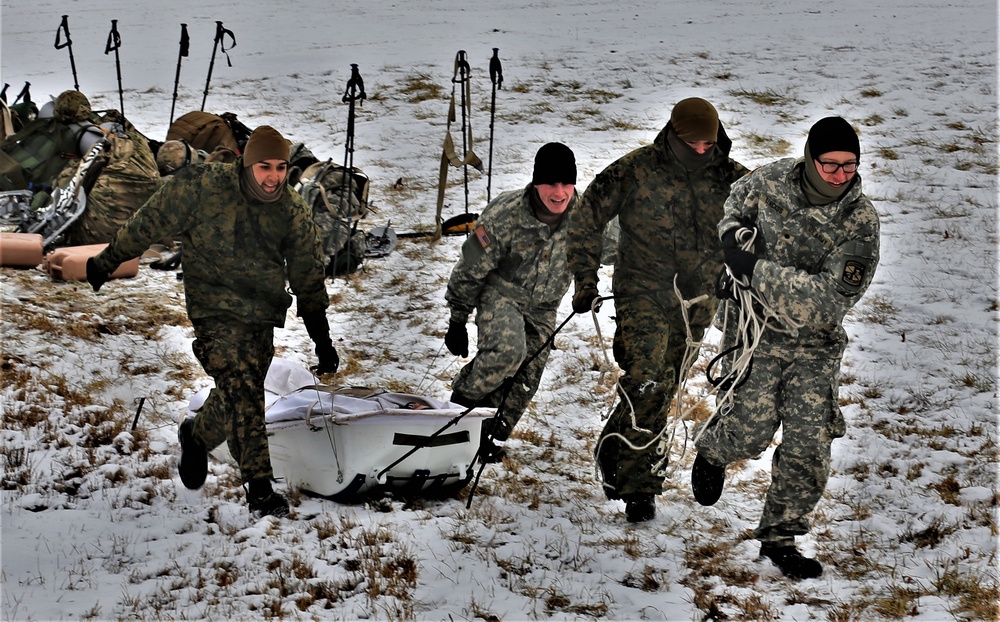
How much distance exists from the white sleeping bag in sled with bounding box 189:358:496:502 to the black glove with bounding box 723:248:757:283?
174cm

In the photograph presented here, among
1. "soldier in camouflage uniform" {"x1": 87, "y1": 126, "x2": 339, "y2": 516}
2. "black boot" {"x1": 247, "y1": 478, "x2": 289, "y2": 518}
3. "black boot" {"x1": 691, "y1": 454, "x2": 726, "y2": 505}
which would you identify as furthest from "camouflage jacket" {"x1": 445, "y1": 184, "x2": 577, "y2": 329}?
"black boot" {"x1": 247, "y1": 478, "x2": 289, "y2": 518}

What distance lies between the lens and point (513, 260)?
22.0 ft

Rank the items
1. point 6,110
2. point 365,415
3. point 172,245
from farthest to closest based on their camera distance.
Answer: point 6,110, point 172,245, point 365,415

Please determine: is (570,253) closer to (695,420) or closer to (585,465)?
(585,465)

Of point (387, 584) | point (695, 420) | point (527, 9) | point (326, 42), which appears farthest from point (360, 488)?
point (527, 9)

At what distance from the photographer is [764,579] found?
5.48 m

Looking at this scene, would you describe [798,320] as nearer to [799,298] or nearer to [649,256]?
[799,298]

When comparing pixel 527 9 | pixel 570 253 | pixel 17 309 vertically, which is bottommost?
pixel 17 309

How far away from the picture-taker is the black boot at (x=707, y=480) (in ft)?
19.9

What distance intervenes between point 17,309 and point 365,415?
15.5 feet

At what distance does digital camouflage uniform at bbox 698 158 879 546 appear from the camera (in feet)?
16.9

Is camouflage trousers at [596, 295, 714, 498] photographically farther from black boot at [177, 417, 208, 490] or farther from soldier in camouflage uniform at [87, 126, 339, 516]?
black boot at [177, 417, 208, 490]

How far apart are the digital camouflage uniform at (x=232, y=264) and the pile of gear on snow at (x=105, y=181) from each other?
4.37 meters

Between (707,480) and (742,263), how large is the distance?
1.43m
